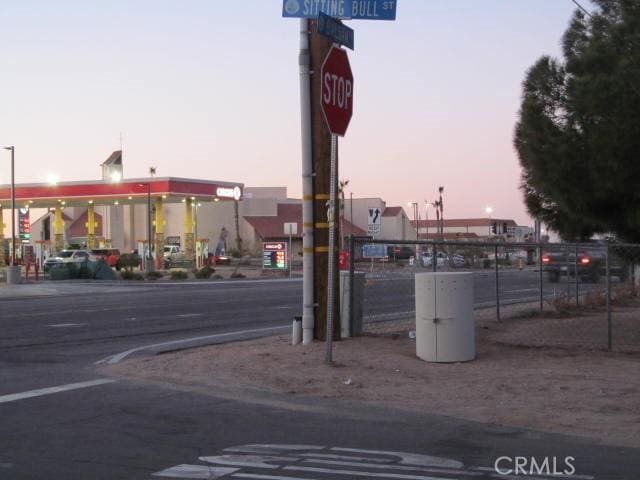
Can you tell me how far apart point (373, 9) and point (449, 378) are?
4.83m

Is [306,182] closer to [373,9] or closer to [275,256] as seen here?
[373,9]

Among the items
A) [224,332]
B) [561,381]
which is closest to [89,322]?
[224,332]

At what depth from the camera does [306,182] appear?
13.6m

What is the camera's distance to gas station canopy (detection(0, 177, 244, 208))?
63.4 meters

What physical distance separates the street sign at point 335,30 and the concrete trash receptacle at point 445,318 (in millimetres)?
3196

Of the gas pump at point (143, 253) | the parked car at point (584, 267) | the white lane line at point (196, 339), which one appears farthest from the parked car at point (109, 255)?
the white lane line at point (196, 339)

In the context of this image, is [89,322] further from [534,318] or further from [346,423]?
[346,423]

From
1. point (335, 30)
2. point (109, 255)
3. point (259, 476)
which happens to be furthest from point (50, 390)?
point (109, 255)

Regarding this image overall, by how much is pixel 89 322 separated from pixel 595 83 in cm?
1229

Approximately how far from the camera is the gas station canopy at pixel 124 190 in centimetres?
6344

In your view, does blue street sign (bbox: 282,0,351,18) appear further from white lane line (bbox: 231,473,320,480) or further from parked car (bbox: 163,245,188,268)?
parked car (bbox: 163,245,188,268)

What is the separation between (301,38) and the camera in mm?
13836

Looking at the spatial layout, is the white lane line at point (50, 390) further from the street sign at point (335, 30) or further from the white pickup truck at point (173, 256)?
the white pickup truck at point (173, 256)

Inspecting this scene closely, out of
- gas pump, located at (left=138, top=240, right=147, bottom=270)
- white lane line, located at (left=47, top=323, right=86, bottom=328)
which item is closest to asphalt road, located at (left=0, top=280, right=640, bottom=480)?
white lane line, located at (left=47, top=323, right=86, bottom=328)
